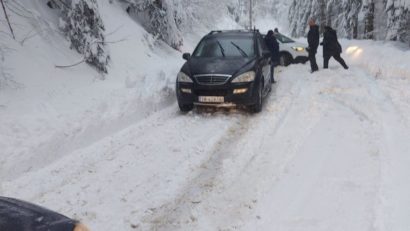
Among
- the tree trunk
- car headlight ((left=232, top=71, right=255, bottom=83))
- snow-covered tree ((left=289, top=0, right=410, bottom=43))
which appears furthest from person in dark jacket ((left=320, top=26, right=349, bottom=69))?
the tree trunk

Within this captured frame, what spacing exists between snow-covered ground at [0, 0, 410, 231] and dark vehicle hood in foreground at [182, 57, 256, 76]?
3.18 ft

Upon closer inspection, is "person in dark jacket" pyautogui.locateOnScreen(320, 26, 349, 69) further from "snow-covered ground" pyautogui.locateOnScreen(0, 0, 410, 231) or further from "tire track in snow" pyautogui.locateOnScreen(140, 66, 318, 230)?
"tire track in snow" pyautogui.locateOnScreen(140, 66, 318, 230)

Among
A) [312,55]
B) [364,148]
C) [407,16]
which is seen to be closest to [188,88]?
[364,148]

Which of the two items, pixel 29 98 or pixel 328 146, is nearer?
pixel 328 146

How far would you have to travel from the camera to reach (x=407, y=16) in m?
19.9

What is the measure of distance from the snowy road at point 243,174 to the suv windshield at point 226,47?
172cm

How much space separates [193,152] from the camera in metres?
7.33

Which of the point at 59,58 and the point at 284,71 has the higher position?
the point at 59,58

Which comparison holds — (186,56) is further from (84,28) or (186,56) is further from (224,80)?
(84,28)

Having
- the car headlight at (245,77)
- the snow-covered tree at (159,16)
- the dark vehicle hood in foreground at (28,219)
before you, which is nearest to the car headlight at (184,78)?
the car headlight at (245,77)

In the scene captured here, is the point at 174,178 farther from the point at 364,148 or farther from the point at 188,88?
the point at 188,88

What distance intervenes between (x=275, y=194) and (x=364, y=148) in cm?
233

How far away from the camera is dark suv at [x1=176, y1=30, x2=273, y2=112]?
9.57m

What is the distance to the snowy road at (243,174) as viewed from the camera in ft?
16.5
